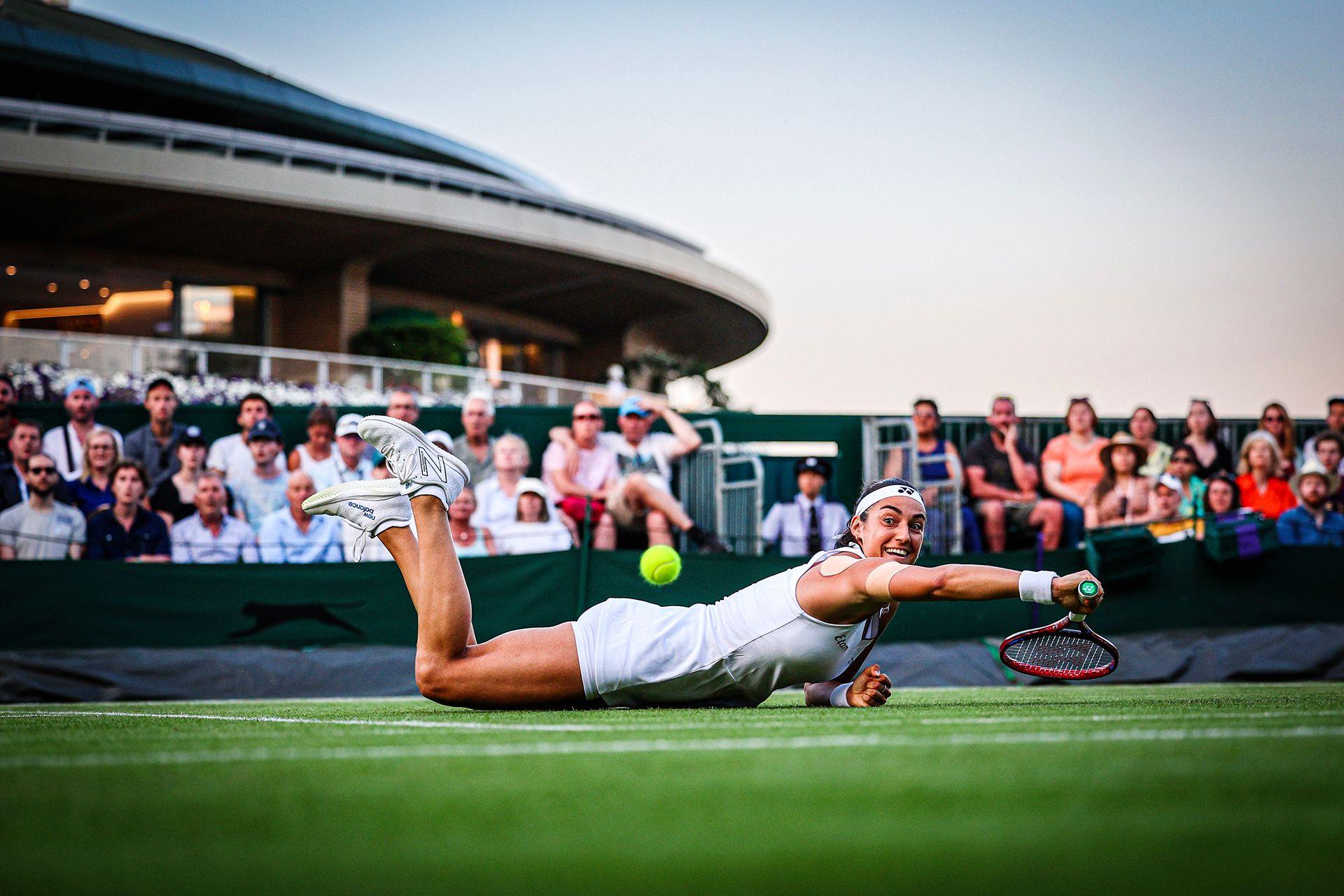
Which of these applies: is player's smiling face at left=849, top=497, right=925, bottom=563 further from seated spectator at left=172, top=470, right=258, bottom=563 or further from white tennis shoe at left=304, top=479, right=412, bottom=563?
seated spectator at left=172, top=470, right=258, bottom=563

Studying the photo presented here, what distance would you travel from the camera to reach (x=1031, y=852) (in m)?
2.26

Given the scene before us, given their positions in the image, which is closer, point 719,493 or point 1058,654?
point 1058,654

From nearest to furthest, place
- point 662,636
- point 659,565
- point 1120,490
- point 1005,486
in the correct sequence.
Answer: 1. point 662,636
2. point 659,565
3. point 1120,490
4. point 1005,486

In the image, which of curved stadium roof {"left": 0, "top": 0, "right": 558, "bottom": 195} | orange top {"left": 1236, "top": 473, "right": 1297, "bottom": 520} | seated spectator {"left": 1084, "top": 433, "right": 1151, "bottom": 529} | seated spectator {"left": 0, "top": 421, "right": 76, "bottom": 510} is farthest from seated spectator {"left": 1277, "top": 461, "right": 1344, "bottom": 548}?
curved stadium roof {"left": 0, "top": 0, "right": 558, "bottom": 195}

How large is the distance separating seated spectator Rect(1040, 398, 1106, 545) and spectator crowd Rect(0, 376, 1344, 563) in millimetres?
17

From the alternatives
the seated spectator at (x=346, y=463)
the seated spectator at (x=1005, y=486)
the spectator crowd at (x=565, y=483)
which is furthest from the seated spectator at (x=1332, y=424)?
the seated spectator at (x=346, y=463)

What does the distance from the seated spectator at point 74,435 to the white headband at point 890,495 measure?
25.1 ft

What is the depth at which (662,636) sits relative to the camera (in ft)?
17.6

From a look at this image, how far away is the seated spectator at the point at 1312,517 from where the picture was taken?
35.2 ft

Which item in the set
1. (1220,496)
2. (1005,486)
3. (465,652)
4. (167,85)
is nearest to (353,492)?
(465,652)

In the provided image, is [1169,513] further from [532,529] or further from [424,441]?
[424,441]

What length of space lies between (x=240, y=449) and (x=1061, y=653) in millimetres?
7863

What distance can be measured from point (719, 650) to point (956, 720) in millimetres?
1054

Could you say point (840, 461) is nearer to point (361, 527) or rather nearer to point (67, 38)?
point (361, 527)
